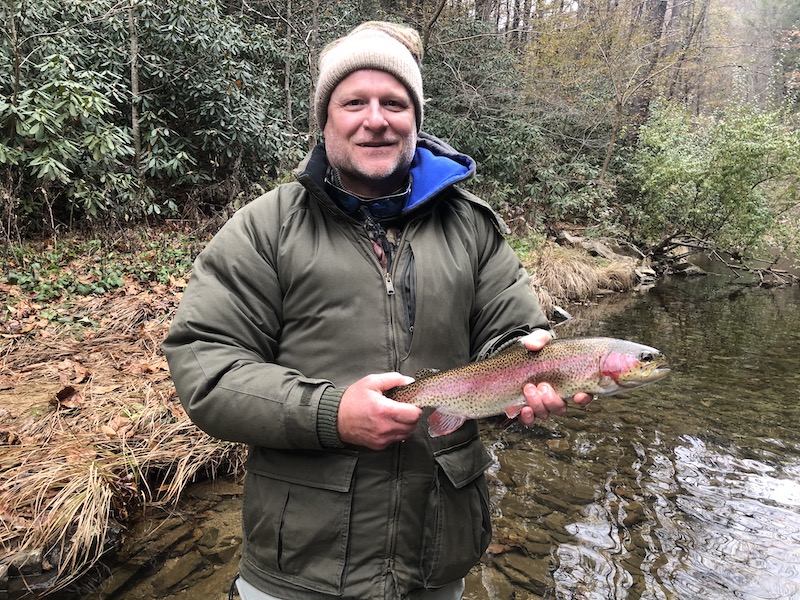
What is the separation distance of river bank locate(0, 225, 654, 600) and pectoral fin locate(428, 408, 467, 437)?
292 cm

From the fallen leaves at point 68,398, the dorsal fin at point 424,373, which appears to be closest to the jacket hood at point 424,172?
the dorsal fin at point 424,373

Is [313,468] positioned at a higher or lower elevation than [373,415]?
lower

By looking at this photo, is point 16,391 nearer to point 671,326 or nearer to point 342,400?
point 342,400

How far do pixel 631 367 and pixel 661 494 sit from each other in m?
4.42

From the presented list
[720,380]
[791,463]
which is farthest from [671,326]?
[791,463]

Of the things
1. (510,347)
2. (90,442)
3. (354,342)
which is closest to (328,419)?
(354,342)

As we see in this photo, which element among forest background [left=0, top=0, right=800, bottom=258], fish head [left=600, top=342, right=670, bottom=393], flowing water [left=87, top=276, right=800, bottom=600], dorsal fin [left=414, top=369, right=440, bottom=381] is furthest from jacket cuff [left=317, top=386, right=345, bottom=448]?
forest background [left=0, top=0, right=800, bottom=258]

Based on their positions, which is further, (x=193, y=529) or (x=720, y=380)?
(x=720, y=380)

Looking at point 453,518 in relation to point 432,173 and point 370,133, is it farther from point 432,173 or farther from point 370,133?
point 370,133

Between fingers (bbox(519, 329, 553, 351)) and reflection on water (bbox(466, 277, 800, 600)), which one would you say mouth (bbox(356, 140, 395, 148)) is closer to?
fingers (bbox(519, 329, 553, 351))

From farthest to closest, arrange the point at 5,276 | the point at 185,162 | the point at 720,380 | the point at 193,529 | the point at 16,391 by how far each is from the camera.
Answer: the point at 185,162 → the point at 720,380 → the point at 5,276 → the point at 16,391 → the point at 193,529

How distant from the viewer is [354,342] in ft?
6.28

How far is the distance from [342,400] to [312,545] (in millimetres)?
513

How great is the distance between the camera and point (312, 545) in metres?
1.80
